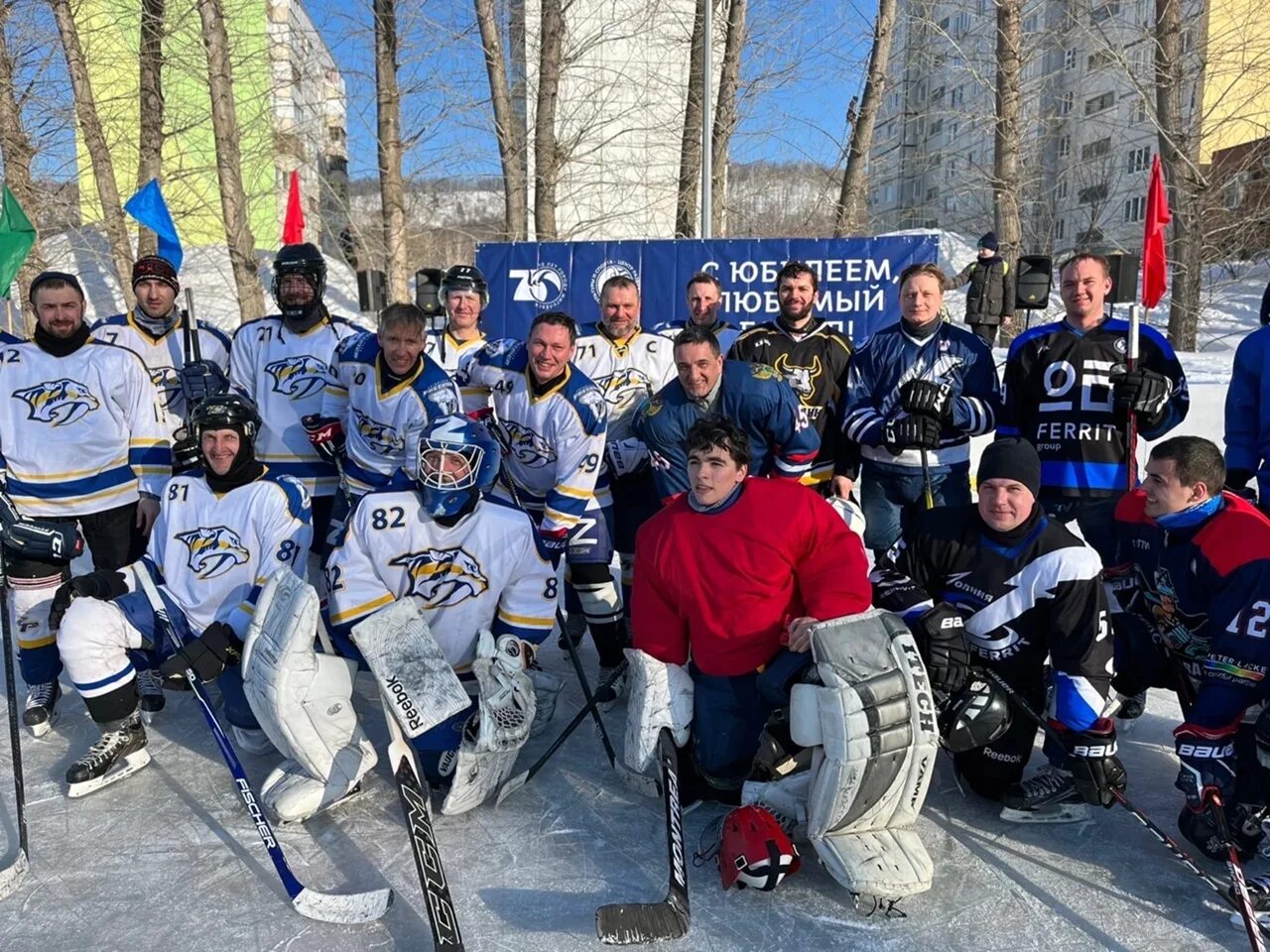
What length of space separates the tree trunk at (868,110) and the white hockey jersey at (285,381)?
9722 mm

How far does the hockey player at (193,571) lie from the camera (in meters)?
2.81

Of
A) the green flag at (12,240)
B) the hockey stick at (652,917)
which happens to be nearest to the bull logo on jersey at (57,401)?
the green flag at (12,240)

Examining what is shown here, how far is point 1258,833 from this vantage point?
7.63 ft

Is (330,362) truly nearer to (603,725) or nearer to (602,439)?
(602,439)

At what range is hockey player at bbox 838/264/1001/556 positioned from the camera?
3238 mm

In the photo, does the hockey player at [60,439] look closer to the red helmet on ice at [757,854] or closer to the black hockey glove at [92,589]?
the black hockey glove at [92,589]

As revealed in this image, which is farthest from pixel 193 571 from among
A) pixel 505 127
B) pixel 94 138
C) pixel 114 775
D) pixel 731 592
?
pixel 505 127

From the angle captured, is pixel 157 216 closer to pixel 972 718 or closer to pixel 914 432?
pixel 914 432

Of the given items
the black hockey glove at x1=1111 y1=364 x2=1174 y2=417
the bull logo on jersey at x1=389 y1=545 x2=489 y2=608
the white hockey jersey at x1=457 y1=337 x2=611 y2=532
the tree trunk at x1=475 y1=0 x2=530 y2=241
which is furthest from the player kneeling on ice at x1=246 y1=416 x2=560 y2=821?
the tree trunk at x1=475 y1=0 x2=530 y2=241

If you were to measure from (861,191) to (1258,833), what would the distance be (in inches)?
441

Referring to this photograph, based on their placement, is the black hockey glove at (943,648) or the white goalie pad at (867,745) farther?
the black hockey glove at (943,648)

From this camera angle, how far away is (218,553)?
2861mm

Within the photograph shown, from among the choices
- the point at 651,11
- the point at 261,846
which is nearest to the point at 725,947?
the point at 261,846

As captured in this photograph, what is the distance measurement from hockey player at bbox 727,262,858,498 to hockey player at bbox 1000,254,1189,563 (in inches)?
26.9
